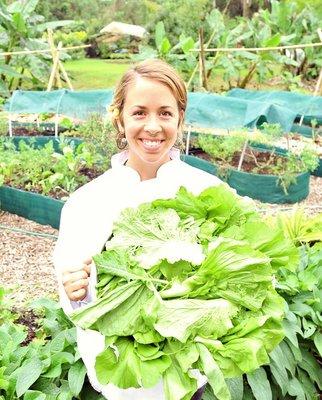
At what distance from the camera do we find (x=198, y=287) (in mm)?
1566

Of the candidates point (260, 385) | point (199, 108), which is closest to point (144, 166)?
point (260, 385)

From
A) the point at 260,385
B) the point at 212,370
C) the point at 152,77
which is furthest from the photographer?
the point at 260,385

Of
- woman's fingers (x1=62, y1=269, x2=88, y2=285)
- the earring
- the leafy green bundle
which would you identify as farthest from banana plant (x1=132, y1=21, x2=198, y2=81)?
the leafy green bundle

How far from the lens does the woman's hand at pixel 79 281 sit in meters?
1.75

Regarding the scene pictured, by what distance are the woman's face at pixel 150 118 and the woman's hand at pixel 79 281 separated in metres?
0.42

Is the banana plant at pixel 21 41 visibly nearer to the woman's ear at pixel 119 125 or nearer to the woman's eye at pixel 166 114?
the woman's ear at pixel 119 125

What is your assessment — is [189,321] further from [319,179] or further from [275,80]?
[275,80]

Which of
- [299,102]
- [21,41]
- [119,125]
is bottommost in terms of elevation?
[21,41]

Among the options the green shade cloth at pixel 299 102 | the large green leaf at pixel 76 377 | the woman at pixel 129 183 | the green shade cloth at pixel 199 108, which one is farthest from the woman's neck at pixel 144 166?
the green shade cloth at pixel 299 102

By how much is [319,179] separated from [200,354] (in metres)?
7.00

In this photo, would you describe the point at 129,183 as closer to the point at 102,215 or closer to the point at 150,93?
the point at 102,215

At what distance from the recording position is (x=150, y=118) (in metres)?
1.95

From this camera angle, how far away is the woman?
5.85ft

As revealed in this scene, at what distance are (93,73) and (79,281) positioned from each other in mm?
18712
